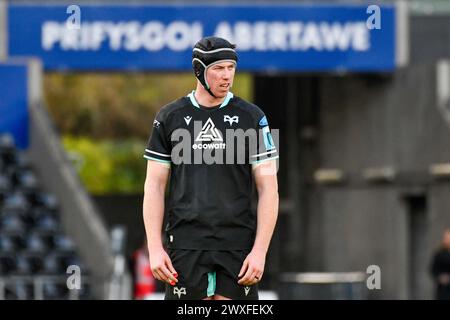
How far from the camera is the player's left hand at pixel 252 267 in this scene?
763cm

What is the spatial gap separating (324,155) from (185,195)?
Answer: 27.6 metres

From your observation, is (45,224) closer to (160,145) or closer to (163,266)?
(160,145)

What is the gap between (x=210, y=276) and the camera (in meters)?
7.74

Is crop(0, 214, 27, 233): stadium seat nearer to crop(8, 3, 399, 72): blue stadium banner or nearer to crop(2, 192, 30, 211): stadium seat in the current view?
crop(2, 192, 30, 211): stadium seat

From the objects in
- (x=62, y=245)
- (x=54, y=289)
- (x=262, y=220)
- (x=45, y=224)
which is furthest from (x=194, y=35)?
(x=262, y=220)

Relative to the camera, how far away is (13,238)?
25344mm

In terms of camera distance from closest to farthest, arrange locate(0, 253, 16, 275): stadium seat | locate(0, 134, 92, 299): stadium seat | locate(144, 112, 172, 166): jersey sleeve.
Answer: locate(144, 112, 172, 166): jersey sleeve < locate(0, 134, 92, 299): stadium seat < locate(0, 253, 16, 275): stadium seat

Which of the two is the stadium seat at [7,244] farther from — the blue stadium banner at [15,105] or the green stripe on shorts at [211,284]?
the green stripe on shorts at [211,284]

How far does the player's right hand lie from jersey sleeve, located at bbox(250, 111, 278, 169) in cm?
70

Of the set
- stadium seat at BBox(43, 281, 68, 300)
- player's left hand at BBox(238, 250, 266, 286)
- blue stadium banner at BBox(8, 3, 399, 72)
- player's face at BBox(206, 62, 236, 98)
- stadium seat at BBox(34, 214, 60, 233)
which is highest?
blue stadium banner at BBox(8, 3, 399, 72)

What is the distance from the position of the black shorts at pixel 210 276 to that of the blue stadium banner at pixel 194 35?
21.1 m

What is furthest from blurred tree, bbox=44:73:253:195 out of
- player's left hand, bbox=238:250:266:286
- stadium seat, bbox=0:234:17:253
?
player's left hand, bbox=238:250:266:286

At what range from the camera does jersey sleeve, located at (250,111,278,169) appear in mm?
7789
